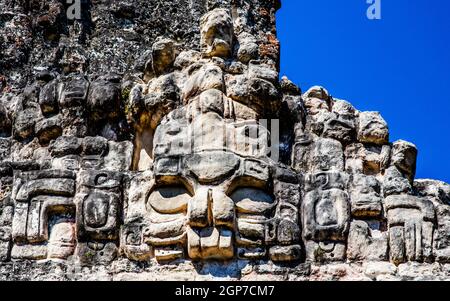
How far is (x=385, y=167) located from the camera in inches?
407

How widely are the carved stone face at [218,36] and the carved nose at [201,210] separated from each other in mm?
1480

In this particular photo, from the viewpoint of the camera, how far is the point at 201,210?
978cm

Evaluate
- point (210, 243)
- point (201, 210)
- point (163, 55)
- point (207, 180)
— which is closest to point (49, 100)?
point (163, 55)

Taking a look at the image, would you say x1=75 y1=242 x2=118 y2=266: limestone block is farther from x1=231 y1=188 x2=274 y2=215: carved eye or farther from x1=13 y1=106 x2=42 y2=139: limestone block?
x1=13 y1=106 x2=42 y2=139: limestone block

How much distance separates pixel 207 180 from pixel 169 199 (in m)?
0.39

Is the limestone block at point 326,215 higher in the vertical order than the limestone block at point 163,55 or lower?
lower

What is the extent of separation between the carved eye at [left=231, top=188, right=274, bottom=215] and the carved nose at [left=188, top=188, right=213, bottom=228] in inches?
10.1

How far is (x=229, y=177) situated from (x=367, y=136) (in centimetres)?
133

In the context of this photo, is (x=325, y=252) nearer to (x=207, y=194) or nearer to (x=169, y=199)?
(x=207, y=194)

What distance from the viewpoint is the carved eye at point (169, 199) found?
32.8 ft

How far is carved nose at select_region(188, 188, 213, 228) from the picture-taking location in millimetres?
9773

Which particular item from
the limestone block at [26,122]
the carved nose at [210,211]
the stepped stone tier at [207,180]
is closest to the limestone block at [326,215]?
the stepped stone tier at [207,180]

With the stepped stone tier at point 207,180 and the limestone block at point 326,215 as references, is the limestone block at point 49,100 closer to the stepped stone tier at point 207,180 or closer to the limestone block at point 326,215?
the stepped stone tier at point 207,180

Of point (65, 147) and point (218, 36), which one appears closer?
point (65, 147)
